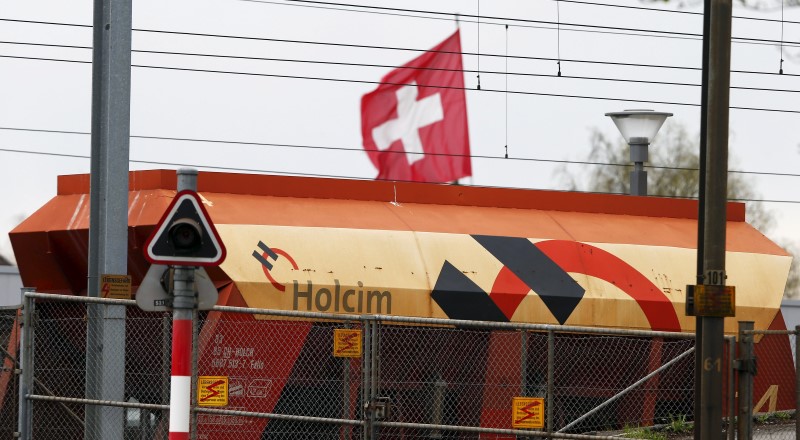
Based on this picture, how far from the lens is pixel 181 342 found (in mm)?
9477

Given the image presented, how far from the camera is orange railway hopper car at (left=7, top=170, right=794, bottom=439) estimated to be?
571 inches

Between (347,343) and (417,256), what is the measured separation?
311cm

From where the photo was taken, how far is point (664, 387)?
1600cm

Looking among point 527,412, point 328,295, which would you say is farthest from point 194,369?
point 527,412

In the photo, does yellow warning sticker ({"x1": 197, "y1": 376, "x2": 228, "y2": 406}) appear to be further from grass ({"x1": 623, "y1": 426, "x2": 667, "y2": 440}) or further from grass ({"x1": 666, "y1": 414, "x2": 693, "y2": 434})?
grass ({"x1": 666, "y1": 414, "x2": 693, "y2": 434})

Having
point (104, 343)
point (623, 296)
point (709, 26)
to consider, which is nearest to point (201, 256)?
point (104, 343)

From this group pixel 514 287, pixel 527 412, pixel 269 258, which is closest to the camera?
pixel 527 412

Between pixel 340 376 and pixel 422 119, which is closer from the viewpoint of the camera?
pixel 340 376

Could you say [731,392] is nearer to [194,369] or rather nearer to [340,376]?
[340,376]

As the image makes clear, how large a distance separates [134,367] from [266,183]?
2655mm

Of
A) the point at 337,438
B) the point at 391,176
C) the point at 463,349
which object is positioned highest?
the point at 391,176

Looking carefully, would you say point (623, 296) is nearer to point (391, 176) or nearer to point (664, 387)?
point (664, 387)

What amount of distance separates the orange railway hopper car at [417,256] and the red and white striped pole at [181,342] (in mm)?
3941

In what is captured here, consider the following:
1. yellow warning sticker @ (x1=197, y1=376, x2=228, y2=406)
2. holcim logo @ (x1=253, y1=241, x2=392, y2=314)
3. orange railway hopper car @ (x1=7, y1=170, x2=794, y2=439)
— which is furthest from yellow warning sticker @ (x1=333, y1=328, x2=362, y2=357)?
holcim logo @ (x1=253, y1=241, x2=392, y2=314)
